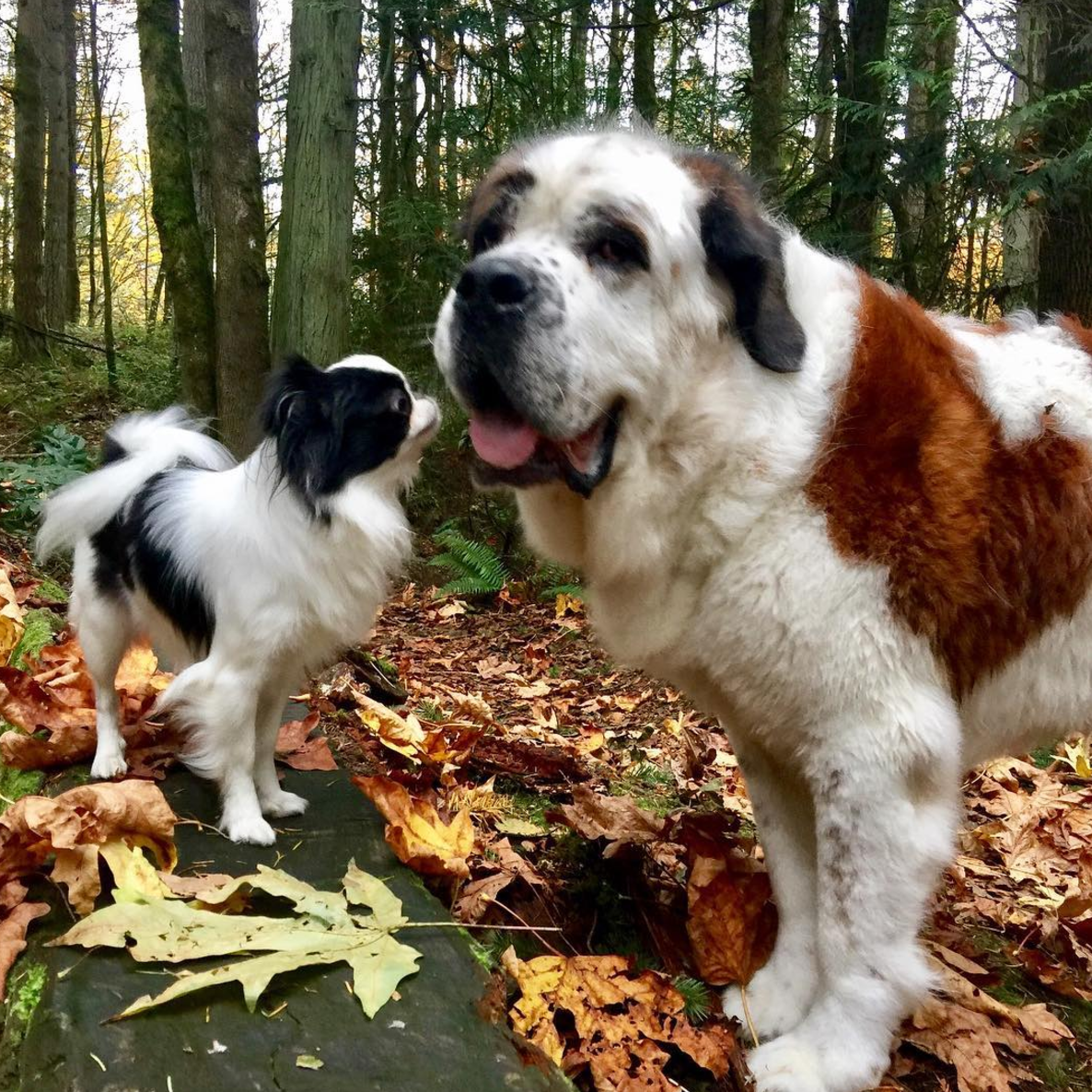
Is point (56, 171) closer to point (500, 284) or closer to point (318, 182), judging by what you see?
point (318, 182)

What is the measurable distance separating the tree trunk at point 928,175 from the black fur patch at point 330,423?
518 centimetres

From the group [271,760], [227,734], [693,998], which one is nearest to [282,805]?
[271,760]

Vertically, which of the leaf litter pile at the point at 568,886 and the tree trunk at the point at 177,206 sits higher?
the tree trunk at the point at 177,206

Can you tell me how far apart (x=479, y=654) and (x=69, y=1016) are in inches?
198

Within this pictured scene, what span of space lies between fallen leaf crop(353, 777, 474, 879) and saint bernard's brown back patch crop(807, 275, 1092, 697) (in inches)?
52.2

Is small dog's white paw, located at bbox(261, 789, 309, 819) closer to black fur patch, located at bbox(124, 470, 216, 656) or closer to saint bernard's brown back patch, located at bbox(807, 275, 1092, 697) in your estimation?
black fur patch, located at bbox(124, 470, 216, 656)

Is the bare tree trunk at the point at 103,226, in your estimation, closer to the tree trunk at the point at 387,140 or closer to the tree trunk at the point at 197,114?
the tree trunk at the point at 197,114

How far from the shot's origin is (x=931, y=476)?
2252 mm

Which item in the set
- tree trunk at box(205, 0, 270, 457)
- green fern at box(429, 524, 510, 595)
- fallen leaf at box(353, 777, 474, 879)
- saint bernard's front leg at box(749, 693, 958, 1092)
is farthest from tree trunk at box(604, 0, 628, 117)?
saint bernard's front leg at box(749, 693, 958, 1092)

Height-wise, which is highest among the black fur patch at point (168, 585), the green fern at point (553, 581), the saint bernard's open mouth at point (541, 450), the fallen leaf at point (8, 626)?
the saint bernard's open mouth at point (541, 450)

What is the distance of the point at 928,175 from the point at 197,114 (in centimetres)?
834

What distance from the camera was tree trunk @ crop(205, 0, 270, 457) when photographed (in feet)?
25.1

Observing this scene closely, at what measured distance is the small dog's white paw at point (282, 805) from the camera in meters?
3.01

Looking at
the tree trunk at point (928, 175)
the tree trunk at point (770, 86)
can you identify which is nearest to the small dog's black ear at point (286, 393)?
the tree trunk at point (928, 175)
